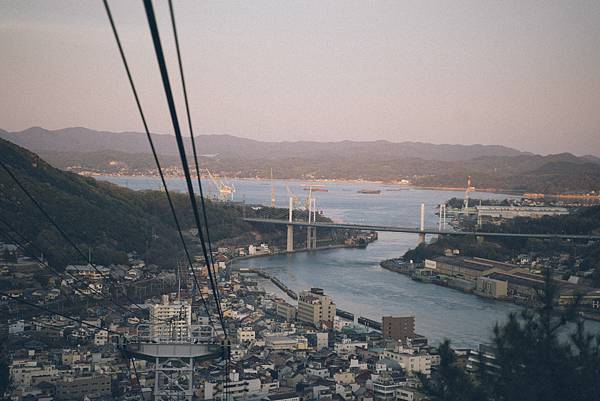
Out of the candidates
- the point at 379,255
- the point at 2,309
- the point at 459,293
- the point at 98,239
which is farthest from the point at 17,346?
the point at 379,255

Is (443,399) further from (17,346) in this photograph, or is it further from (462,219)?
(462,219)

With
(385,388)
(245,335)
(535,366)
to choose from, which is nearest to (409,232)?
(245,335)

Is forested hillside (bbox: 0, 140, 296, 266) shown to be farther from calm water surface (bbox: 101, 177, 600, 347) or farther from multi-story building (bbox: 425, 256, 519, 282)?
multi-story building (bbox: 425, 256, 519, 282)

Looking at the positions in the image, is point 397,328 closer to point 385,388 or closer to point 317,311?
point 317,311

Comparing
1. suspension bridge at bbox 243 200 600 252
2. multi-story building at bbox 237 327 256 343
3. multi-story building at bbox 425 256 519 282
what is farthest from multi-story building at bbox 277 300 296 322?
suspension bridge at bbox 243 200 600 252

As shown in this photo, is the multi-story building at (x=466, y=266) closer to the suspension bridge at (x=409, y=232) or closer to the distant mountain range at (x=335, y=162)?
the suspension bridge at (x=409, y=232)
